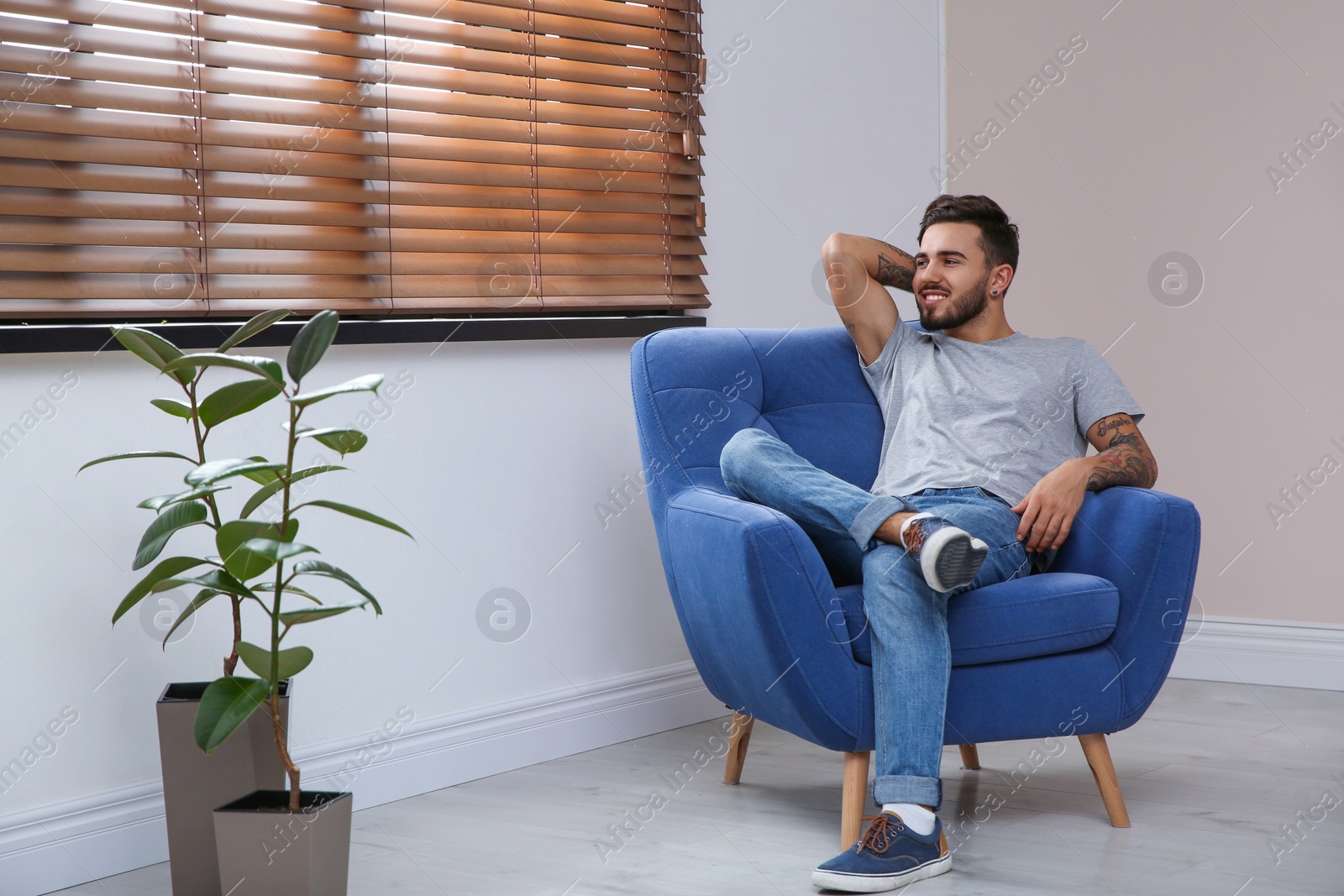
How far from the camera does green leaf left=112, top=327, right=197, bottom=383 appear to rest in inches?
63.7

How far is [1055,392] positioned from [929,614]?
0.62 meters

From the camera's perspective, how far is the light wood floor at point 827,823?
189cm

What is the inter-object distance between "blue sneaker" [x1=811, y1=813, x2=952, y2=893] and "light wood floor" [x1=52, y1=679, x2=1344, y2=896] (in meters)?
0.04

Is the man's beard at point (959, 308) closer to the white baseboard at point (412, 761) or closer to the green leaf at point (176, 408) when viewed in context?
the white baseboard at point (412, 761)

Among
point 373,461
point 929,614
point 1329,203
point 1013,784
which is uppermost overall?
point 1329,203

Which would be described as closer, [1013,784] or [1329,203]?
[1013,784]

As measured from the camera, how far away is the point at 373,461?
2318 mm

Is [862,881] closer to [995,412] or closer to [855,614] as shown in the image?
[855,614]

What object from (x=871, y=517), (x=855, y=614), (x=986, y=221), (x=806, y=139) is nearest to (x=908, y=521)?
(x=871, y=517)

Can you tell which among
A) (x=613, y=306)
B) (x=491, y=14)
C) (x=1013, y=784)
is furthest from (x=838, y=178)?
(x=1013, y=784)

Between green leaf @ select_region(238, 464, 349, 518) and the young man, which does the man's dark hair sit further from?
green leaf @ select_region(238, 464, 349, 518)

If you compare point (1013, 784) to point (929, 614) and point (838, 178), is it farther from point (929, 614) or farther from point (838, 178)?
point (838, 178)

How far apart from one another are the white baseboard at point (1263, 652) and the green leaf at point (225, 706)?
2428 millimetres

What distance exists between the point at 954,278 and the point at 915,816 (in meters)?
1.07
